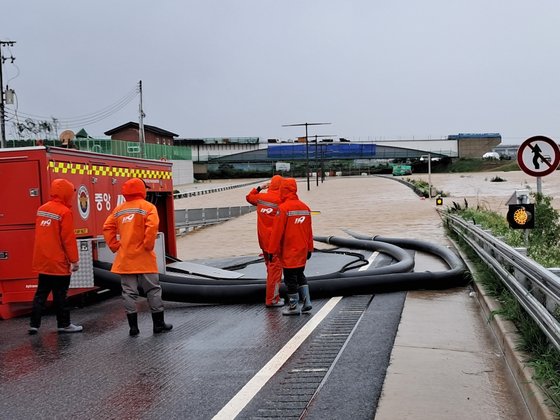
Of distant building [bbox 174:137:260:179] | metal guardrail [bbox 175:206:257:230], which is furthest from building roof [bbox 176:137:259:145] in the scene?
metal guardrail [bbox 175:206:257:230]

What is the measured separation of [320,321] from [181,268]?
4.74 meters

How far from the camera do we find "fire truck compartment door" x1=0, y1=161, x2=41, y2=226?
951cm

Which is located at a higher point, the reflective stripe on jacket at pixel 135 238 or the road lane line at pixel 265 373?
the reflective stripe on jacket at pixel 135 238

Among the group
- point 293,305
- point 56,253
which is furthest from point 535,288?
point 56,253

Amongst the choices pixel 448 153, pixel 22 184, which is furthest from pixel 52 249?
pixel 448 153

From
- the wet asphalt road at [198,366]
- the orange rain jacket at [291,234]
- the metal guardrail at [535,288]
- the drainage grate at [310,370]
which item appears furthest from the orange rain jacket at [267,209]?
the metal guardrail at [535,288]

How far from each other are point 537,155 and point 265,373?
5492mm

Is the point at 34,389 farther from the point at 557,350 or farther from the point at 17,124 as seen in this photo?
the point at 17,124

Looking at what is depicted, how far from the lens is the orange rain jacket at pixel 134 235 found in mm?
7883

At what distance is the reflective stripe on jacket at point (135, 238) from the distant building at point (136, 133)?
10703 centimetres

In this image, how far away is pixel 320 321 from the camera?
8.41 meters

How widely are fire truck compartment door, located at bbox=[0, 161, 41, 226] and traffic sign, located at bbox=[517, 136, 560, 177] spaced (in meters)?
6.81

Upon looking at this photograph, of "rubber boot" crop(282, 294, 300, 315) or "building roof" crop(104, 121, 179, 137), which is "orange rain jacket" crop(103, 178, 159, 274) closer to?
"rubber boot" crop(282, 294, 300, 315)

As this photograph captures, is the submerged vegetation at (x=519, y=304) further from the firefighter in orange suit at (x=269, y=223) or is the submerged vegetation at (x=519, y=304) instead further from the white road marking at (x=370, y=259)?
the firefighter in orange suit at (x=269, y=223)
